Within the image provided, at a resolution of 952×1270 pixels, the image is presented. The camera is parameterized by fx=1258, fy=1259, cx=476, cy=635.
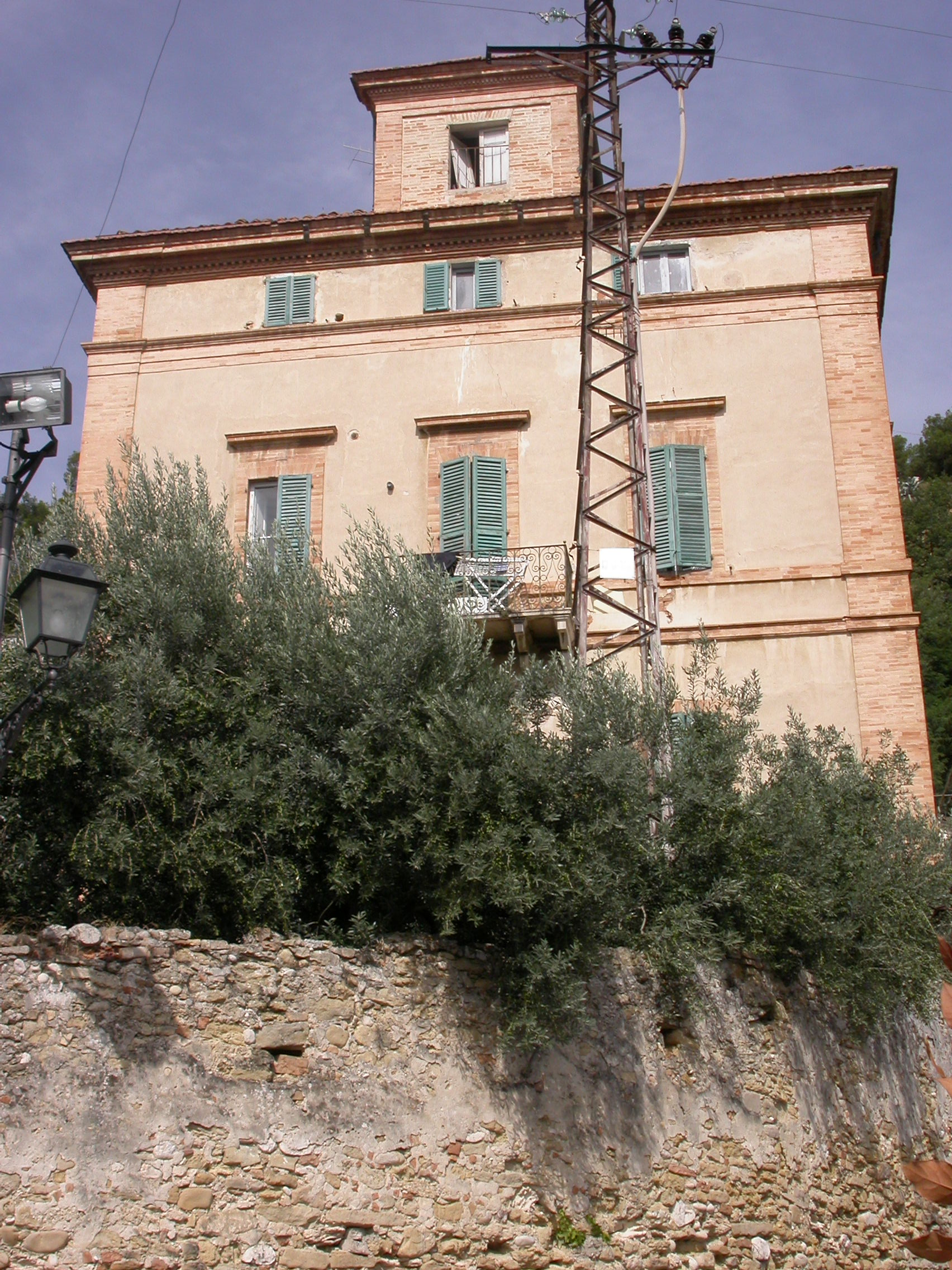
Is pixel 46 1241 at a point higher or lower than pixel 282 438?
lower

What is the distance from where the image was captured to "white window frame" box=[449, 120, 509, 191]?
18000mm

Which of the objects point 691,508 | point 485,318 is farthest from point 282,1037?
point 485,318

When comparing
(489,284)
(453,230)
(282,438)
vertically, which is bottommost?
(282,438)

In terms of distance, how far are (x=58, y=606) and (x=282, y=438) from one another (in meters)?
10.1

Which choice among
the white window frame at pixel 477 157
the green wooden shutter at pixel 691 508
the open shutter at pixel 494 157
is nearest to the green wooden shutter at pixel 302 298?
the white window frame at pixel 477 157

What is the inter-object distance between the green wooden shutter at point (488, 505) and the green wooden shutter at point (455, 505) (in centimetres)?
7

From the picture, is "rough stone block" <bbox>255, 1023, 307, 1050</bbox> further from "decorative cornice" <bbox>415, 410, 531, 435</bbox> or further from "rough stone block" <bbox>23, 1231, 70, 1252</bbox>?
"decorative cornice" <bbox>415, 410, 531, 435</bbox>

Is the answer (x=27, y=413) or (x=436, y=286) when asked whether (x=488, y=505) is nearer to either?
(x=436, y=286)

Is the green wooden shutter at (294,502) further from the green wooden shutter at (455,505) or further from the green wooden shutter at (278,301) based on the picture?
the green wooden shutter at (278,301)

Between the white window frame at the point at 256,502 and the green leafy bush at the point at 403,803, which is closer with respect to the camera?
the green leafy bush at the point at 403,803

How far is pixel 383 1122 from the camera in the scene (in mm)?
7727

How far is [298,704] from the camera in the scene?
9375mm

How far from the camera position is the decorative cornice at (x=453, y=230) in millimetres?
16469

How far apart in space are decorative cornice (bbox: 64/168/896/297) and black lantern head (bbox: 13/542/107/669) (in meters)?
11.7
